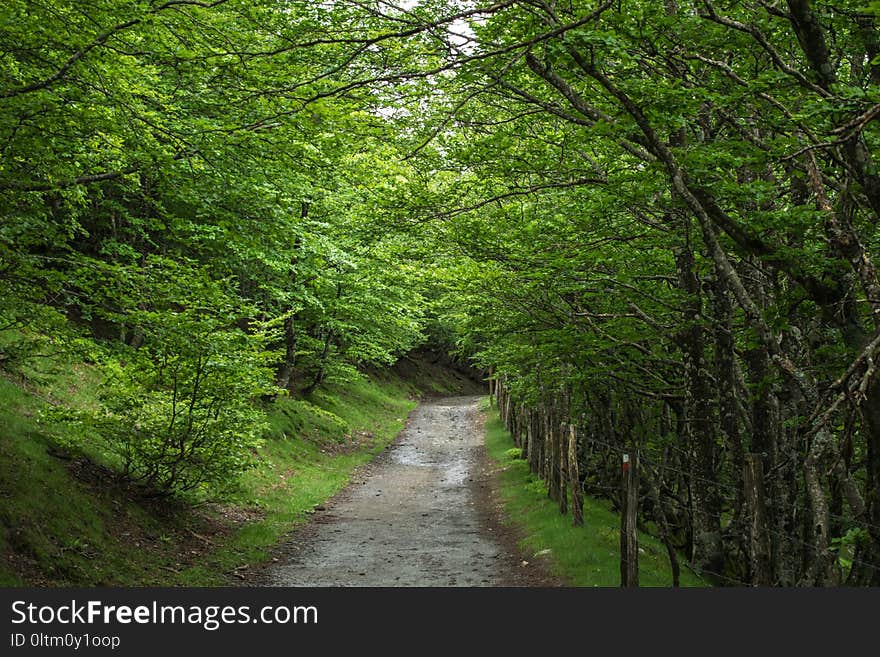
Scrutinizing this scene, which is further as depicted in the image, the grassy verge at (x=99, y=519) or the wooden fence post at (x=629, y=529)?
the wooden fence post at (x=629, y=529)

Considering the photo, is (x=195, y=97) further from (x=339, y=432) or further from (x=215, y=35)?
(x=339, y=432)

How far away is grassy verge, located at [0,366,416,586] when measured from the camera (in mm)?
8242

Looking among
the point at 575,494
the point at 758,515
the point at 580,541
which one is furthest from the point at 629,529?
the point at 575,494

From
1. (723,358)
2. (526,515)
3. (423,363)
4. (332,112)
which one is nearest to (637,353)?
(723,358)

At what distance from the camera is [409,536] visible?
1291 centimetres

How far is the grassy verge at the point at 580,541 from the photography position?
9625 millimetres

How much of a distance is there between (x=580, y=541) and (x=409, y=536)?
335cm

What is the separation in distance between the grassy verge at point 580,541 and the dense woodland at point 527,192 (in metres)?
0.93

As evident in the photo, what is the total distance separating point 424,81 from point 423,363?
4883 centimetres

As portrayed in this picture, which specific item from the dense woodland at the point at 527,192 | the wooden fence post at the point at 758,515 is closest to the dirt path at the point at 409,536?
the dense woodland at the point at 527,192

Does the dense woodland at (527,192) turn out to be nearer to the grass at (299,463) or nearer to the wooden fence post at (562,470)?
the wooden fence post at (562,470)

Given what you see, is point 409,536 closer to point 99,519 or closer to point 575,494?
point 575,494

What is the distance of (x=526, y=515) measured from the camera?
46.5ft

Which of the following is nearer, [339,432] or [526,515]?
[526,515]
